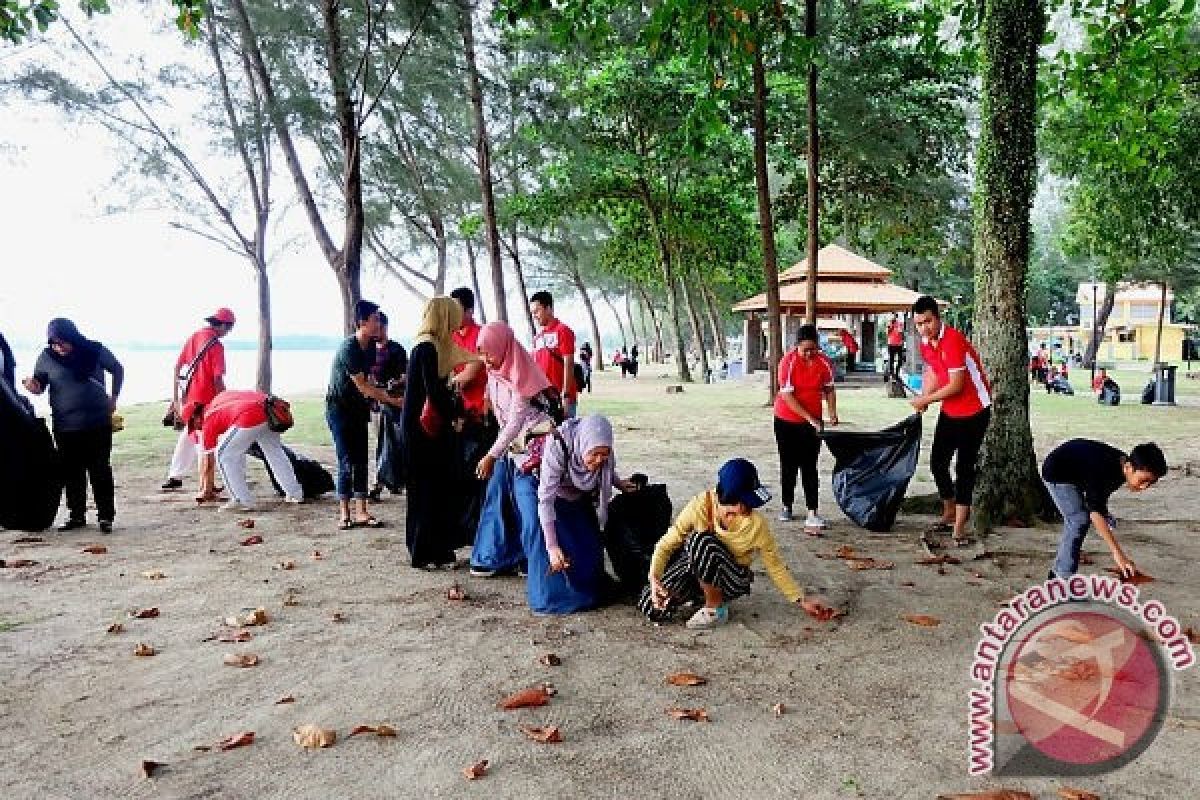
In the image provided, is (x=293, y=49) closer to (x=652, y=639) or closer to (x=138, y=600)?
(x=138, y=600)

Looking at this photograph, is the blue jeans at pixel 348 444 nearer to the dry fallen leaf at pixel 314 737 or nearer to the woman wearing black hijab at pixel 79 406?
the woman wearing black hijab at pixel 79 406

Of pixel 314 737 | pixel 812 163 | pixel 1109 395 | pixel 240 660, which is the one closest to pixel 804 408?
pixel 240 660

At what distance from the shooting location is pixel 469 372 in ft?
19.6

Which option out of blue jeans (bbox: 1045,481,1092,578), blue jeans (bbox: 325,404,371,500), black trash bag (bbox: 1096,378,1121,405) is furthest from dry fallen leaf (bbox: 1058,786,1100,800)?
black trash bag (bbox: 1096,378,1121,405)

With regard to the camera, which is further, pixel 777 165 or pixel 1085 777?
pixel 777 165

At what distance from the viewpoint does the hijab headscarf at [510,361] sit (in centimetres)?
524

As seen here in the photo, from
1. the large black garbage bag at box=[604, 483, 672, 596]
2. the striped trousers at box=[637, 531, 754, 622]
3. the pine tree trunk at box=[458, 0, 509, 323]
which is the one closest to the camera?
the striped trousers at box=[637, 531, 754, 622]

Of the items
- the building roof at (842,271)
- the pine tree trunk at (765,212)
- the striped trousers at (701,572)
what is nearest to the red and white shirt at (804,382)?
the striped trousers at (701,572)

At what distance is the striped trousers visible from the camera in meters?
4.34

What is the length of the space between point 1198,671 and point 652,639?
2.36 meters

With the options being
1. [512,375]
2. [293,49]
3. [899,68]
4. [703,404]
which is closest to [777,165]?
[899,68]

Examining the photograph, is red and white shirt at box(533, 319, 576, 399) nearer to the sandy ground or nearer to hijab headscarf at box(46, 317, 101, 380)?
the sandy ground

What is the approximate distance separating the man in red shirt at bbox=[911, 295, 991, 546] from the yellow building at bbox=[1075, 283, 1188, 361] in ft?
175

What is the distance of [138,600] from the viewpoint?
512 cm
